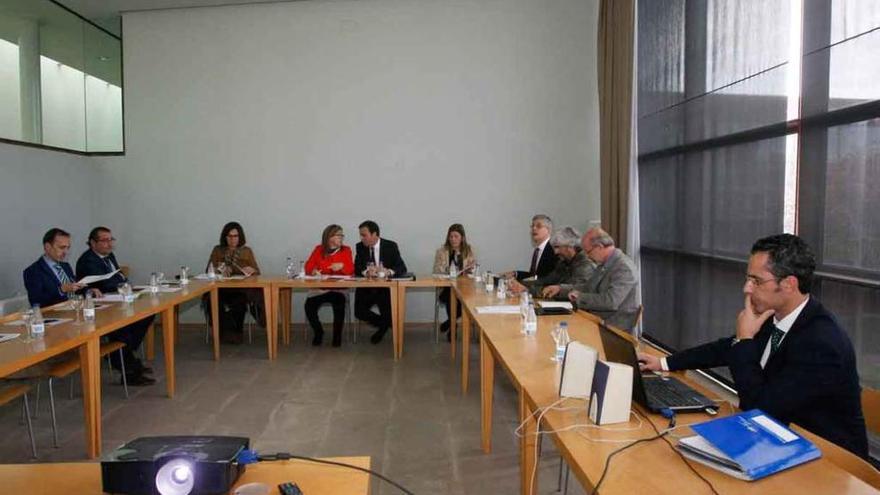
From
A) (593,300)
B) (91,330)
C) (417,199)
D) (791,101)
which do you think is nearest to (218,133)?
(417,199)

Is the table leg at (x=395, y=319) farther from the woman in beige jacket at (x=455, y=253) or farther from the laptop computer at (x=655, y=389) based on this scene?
the laptop computer at (x=655, y=389)

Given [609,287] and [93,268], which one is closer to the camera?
[609,287]

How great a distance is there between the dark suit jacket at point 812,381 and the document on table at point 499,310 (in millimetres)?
1823

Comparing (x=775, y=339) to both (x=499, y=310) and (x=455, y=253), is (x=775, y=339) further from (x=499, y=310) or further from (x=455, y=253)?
(x=455, y=253)

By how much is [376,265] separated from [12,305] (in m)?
3.05

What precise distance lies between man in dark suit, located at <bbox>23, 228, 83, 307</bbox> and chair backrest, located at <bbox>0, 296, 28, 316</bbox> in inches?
2.7

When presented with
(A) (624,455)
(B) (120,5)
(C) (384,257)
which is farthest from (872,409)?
(B) (120,5)

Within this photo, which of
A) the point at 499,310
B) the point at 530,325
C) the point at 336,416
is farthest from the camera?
the point at 336,416

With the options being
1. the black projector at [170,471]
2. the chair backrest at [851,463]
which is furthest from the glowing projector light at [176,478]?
the chair backrest at [851,463]

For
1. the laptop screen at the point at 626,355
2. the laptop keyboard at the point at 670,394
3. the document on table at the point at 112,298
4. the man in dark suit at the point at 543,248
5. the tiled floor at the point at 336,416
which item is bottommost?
the tiled floor at the point at 336,416

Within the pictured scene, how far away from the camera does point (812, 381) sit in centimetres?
160

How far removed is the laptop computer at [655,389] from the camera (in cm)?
171

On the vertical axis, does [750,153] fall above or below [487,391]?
above

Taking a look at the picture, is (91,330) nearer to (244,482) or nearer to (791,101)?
(244,482)
